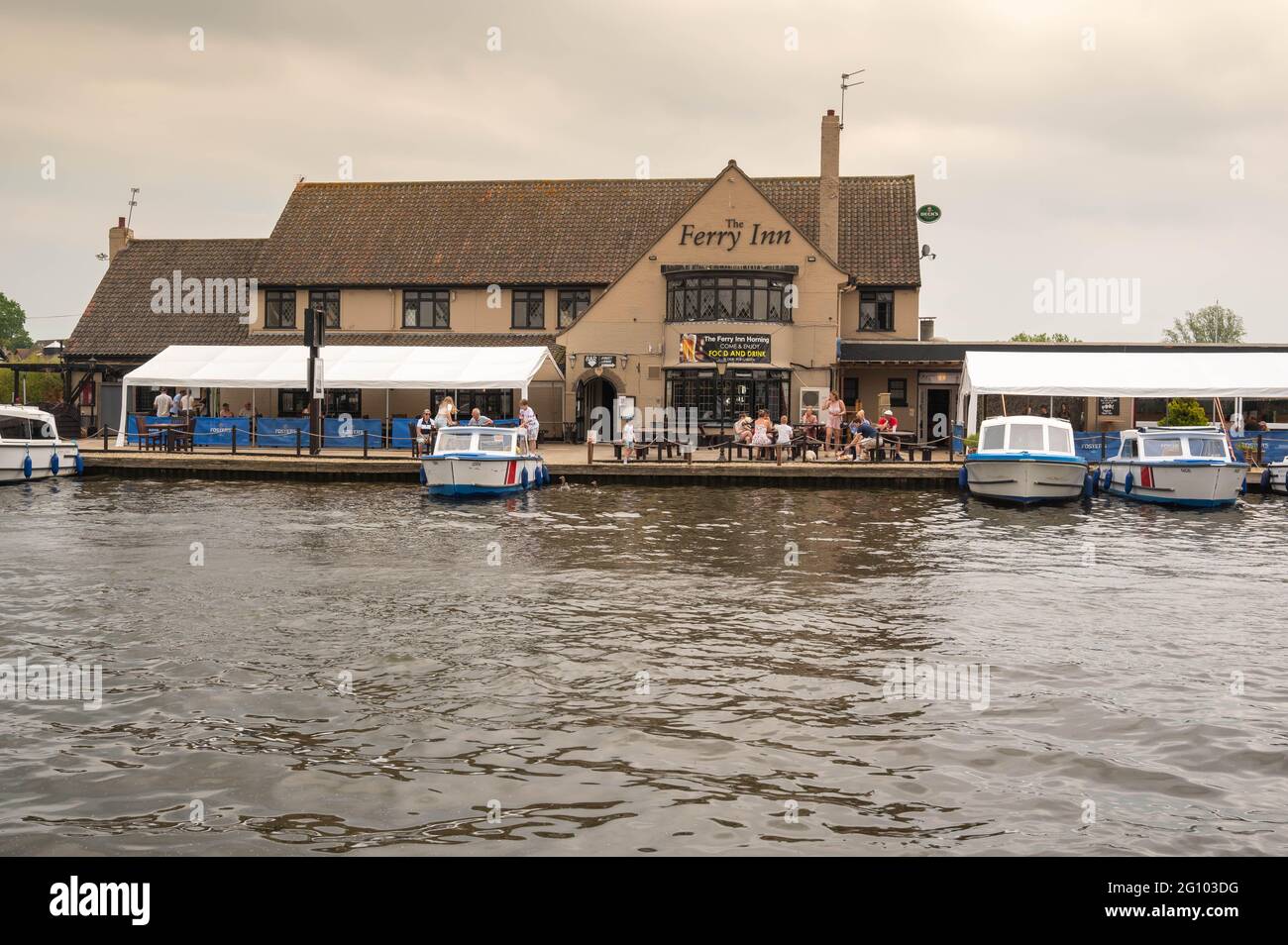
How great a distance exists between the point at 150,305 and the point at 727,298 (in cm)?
2611

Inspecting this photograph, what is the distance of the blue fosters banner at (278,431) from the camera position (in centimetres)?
4078

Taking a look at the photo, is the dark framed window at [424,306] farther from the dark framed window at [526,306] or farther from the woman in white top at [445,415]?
the woman in white top at [445,415]

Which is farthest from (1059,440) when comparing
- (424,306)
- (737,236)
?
(424,306)

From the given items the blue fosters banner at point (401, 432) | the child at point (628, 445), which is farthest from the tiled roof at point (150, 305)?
the child at point (628, 445)

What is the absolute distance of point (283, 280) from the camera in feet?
161

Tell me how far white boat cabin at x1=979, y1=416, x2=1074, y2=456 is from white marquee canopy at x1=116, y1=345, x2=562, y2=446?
14.8 m

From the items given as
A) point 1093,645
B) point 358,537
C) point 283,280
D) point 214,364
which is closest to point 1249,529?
point 1093,645

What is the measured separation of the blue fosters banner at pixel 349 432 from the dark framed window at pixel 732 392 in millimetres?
11136

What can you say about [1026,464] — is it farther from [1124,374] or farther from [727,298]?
[727,298]

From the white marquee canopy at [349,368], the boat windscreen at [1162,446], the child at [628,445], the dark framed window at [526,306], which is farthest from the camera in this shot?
the dark framed window at [526,306]

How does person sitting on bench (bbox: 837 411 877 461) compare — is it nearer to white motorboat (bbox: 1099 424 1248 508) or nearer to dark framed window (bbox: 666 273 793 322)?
dark framed window (bbox: 666 273 793 322)

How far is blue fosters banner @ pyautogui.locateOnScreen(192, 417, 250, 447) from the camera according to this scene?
135 feet

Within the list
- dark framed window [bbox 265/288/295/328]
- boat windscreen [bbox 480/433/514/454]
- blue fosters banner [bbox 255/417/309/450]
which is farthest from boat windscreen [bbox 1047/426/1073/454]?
dark framed window [bbox 265/288/295/328]
